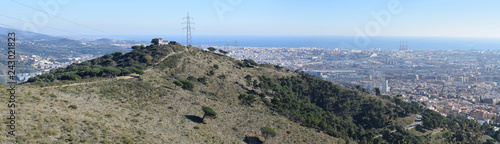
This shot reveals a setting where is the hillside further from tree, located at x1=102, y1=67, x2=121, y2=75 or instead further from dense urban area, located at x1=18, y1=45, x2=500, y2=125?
dense urban area, located at x1=18, y1=45, x2=500, y2=125

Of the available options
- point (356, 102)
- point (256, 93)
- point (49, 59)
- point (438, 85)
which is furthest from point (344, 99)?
point (49, 59)

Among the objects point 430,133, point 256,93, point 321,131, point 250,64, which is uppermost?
point 250,64

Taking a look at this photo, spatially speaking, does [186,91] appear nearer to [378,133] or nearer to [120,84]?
[120,84]

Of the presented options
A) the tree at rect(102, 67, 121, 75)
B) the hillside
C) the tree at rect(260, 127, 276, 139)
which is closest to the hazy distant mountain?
the hillside

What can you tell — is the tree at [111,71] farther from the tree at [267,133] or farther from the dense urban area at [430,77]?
the dense urban area at [430,77]

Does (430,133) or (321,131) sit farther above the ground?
(321,131)

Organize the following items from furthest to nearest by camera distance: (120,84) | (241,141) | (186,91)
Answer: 1. (186,91)
2. (120,84)
3. (241,141)

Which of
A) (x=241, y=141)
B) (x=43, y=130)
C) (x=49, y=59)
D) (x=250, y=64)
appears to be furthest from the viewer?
(x=49, y=59)

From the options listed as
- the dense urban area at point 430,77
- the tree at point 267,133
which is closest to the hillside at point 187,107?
the tree at point 267,133
